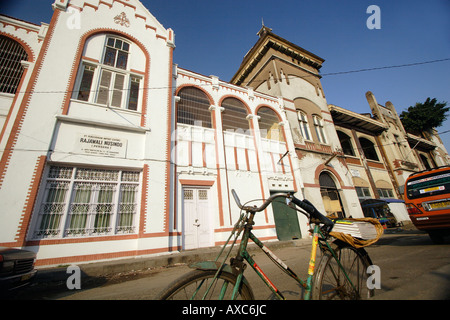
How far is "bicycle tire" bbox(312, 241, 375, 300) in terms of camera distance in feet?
6.54

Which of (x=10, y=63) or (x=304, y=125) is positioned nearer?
(x=10, y=63)

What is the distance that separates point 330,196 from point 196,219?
10166mm

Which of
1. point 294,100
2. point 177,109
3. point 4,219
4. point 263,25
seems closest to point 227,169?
point 177,109

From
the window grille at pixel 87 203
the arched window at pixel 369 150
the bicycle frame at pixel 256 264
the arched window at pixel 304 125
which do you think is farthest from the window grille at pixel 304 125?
the bicycle frame at pixel 256 264

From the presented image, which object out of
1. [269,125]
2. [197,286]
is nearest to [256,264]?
[197,286]

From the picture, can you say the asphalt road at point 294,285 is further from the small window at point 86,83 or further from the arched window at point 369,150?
the arched window at point 369,150

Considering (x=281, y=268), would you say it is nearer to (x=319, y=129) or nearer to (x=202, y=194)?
(x=202, y=194)

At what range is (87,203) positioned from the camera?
669cm

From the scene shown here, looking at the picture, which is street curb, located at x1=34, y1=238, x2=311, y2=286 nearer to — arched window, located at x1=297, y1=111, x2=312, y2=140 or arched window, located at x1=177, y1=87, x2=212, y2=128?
arched window, located at x1=177, y1=87, x2=212, y2=128

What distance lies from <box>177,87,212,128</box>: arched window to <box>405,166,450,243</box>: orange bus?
9.08m

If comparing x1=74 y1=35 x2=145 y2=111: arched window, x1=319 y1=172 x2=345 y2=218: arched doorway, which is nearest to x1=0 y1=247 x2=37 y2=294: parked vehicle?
x1=74 y1=35 x2=145 y2=111: arched window

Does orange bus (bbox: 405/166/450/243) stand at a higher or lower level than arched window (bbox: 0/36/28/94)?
lower

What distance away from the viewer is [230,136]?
10.9m
